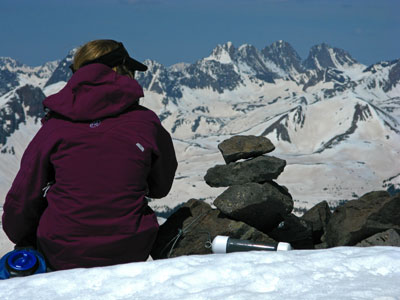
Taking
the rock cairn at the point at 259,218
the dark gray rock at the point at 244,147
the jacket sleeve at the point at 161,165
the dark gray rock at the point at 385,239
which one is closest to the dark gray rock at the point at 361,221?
the rock cairn at the point at 259,218

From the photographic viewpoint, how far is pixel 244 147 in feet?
54.5

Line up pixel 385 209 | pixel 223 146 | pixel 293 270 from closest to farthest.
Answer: pixel 293 270 → pixel 385 209 → pixel 223 146

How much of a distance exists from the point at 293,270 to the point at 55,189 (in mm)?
4000

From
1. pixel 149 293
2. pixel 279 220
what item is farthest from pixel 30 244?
pixel 279 220

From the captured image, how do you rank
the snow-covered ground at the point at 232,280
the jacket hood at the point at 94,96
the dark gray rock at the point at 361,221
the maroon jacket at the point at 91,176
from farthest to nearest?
the dark gray rock at the point at 361,221, the jacket hood at the point at 94,96, the maroon jacket at the point at 91,176, the snow-covered ground at the point at 232,280

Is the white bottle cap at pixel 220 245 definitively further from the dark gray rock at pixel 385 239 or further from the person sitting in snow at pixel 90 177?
the dark gray rock at pixel 385 239

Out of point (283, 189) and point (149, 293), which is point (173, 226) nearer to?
point (283, 189)

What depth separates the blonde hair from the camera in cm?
931

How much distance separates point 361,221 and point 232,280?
8.69 metres

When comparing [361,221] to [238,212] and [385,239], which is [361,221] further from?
[238,212]

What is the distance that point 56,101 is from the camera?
8.49 meters

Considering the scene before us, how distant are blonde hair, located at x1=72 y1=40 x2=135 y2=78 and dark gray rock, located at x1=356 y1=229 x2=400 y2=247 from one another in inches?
332

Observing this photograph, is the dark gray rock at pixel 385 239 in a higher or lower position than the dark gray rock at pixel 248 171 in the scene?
lower

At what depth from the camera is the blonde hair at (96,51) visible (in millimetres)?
9314
